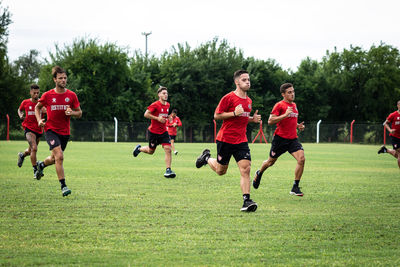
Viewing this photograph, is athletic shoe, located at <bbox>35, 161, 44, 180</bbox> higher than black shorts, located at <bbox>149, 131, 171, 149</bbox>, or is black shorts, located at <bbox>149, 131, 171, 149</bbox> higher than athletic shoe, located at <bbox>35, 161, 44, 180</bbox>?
black shorts, located at <bbox>149, 131, 171, 149</bbox>

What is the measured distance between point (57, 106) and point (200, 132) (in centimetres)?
3942

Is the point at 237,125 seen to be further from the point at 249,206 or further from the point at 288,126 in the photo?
the point at 288,126

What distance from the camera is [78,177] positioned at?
1198cm

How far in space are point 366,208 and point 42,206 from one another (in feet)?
16.8

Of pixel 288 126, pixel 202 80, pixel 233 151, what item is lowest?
pixel 233 151

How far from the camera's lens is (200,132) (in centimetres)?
4834

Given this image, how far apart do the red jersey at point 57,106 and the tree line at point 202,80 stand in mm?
36544

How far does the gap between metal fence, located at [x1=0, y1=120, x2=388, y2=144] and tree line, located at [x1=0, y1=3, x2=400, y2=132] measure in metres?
2.32

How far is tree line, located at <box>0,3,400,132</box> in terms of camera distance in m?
46.8

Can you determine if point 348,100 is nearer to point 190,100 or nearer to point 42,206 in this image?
point 190,100

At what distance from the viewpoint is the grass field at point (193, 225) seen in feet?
15.3

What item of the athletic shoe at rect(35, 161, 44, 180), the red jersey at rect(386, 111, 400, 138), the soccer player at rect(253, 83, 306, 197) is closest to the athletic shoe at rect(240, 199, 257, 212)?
the soccer player at rect(253, 83, 306, 197)

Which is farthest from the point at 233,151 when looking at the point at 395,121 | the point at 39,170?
the point at 395,121

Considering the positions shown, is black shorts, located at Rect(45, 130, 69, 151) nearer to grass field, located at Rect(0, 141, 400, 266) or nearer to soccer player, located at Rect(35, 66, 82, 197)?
soccer player, located at Rect(35, 66, 82, 197)
